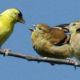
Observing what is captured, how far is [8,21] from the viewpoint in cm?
547

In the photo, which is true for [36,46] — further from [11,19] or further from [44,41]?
[11,19]

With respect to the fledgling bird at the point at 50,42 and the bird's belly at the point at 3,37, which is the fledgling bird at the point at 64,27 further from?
the bird's belly at the point at 3,37

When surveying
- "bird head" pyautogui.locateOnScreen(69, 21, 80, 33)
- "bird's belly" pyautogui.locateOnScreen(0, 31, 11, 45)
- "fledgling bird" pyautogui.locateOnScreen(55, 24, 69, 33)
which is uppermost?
"bird head" pyautogui.locateOnScreen(69, 21, 80, 33)

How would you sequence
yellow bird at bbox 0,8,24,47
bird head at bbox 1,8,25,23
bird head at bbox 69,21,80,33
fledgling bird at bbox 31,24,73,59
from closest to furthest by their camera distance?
fledgling bird at bbox 31,24,73,59, yellow bird at bbox 0,8,24,47, bird head at bbox 1,8,25,23, bird head at bbox 69,21,80,33

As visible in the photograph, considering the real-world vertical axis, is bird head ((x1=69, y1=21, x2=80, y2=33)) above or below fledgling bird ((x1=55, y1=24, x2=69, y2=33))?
above

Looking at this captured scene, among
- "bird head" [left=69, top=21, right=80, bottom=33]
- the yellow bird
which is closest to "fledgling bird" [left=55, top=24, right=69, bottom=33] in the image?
"bird head" [left=69, top=21, right=80, bottom=33]

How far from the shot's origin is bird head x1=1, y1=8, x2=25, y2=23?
5367 millimetres

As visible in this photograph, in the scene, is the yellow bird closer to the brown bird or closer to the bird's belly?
the bird's belly

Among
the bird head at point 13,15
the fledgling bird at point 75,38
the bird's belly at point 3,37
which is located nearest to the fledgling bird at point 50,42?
the fledgling bird at point 75,38

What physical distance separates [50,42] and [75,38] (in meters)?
0.46

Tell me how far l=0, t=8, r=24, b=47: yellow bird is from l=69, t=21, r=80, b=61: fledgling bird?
85 cm

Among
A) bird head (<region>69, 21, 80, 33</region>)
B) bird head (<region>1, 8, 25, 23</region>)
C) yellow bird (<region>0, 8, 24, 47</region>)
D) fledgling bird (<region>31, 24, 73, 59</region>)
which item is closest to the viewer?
fledgling bird (<region>31, 24, 73, 59</region>)

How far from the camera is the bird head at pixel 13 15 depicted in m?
5.37

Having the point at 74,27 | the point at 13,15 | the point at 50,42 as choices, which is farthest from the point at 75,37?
Answer: the point at 13,15
